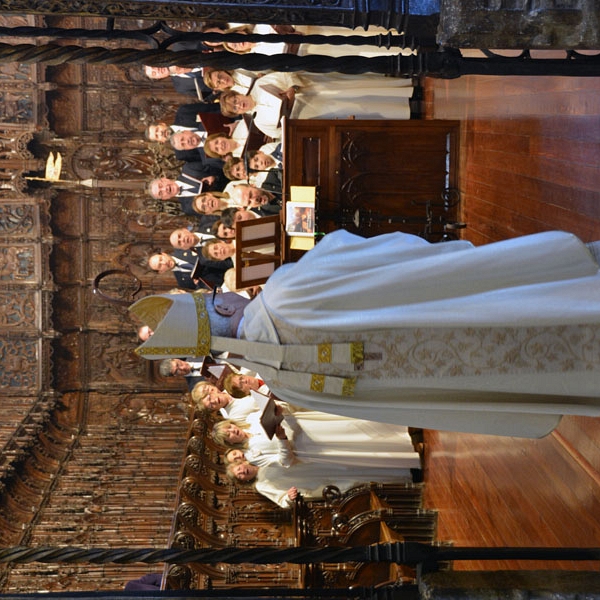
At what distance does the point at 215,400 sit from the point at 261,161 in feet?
9.07

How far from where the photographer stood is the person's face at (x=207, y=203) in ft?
29.1

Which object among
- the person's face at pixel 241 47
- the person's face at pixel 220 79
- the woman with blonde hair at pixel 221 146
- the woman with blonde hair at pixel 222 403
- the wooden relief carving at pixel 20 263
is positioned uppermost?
the person's face at pixel 241 47

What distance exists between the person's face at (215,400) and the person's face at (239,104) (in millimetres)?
3199

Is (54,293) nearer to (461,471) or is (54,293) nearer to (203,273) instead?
(203,273)

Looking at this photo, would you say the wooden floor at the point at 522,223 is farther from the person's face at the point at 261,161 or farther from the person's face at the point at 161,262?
the person's face at the point at 161,262

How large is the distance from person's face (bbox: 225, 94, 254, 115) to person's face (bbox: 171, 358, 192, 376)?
326 cm

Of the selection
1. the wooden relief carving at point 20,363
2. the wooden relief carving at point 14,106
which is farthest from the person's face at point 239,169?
the wooden relief carving at point 20,363

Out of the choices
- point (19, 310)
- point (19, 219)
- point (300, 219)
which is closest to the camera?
point (300, 219)

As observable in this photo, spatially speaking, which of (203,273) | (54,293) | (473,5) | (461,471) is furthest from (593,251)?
(54,293)

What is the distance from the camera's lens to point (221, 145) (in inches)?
347

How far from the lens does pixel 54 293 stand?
1050 centimetres

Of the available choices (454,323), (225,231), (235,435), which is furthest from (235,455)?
A: (454,323)

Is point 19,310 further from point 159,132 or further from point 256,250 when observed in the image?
point 256,250

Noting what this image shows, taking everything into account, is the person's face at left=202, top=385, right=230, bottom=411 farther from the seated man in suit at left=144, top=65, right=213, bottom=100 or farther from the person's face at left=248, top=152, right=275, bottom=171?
the seated man in suit at left=144, top=65, right=213, bottom=100
